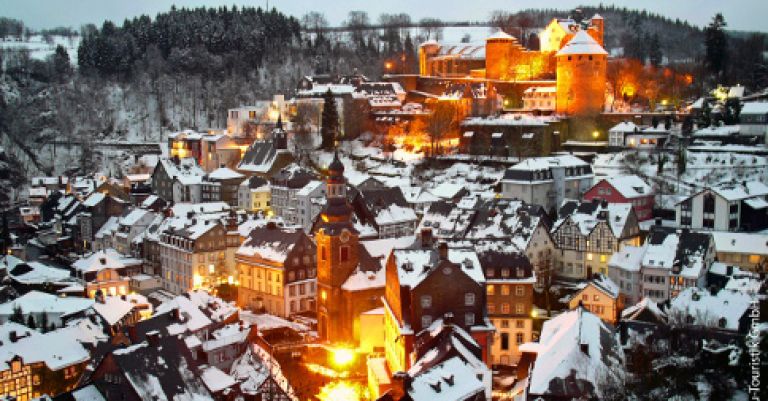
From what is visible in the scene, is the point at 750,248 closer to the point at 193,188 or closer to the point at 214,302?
the point at 214,302

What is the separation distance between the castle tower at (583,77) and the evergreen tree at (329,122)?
23.0m

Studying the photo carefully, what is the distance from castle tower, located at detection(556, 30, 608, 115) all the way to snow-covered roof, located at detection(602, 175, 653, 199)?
17.5 metres

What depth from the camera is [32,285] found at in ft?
177

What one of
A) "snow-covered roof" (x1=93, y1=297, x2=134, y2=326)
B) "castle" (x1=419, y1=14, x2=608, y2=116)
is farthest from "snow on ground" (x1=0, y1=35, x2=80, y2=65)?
"snow-covered roof" (x1=93, y1=297, x2=134, y2=326)

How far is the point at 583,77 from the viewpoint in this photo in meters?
76.4

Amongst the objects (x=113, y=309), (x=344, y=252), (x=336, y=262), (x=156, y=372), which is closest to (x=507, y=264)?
(x=344, y=252)

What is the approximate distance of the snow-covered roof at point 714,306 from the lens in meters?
36.5

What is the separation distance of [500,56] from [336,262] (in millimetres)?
53784

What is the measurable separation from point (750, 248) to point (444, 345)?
25848mm

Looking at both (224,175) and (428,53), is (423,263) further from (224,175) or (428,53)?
(428,53)

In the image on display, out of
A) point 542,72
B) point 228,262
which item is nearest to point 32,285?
point 228,262

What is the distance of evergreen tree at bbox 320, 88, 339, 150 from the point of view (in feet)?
273

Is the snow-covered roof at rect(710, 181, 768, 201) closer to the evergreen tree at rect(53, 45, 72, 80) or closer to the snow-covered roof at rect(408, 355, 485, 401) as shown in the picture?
the snow-covered roof at rect(408, 355, 485, 401)

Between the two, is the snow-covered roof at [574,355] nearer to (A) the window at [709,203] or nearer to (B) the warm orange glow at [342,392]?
(B) the warm orange glow at [342,392]
